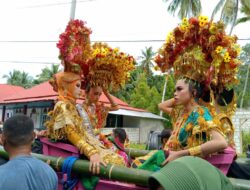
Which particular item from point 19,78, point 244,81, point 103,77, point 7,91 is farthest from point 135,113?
point 19,78

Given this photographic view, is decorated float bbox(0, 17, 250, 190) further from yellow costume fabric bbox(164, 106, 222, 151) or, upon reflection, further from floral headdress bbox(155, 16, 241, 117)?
yellow costume fabric bbox(164, 106, 222, 151)

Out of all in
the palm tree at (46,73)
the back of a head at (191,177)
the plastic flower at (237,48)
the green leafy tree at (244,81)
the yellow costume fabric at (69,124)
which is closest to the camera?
the back of a head at (191,177)

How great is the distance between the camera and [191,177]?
122 cm

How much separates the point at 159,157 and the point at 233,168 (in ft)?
1.81

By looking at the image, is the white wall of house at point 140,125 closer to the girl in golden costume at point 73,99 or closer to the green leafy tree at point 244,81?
the green leafy tree at point 244,81

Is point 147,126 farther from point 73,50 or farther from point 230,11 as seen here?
point 73,50

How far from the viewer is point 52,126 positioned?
3.18 metres

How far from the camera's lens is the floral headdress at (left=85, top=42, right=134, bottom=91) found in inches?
Answer: 139

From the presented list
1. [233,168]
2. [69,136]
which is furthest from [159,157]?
[69,136]

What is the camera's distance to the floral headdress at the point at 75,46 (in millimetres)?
3441

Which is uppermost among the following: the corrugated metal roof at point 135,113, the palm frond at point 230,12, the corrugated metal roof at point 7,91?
the palm frond at point 230,12

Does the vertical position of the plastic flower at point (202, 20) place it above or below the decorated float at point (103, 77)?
above

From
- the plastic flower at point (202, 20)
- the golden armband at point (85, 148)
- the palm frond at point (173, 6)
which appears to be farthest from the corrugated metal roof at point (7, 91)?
the plastic flower at point (202, 20)

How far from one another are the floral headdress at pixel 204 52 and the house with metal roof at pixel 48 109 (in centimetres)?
1506
